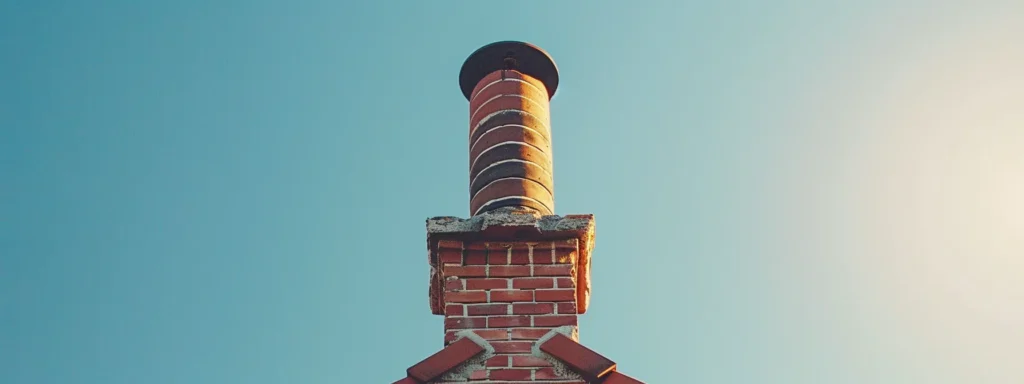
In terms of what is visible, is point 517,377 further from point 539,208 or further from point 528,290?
point 539,208

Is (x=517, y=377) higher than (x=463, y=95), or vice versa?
(x=463, y=95)

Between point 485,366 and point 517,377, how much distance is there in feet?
0.47

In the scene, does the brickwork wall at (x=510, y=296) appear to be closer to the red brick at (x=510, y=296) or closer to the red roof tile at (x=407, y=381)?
the red brick at (x=510, y=296)

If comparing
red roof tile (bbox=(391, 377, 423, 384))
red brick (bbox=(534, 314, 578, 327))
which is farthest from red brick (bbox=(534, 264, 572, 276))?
red roof tile (bbox=(391, 377, 423, 384))

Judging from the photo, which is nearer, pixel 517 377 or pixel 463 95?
pixel 517 377

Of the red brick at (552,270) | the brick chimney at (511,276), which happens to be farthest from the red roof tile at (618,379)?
the red brick at (552,270)

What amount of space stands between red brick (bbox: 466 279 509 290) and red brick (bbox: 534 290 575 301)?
5.9 inches

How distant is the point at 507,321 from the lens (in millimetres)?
4762

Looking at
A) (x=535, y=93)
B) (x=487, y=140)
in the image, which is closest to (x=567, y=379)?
(x=487, y=140)

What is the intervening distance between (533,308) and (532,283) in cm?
14

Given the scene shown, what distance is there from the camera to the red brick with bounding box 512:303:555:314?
4793 millimetres

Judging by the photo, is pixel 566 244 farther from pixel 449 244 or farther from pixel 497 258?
pixel 449 244

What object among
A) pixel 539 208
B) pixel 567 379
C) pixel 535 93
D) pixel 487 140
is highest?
pixel 535 93

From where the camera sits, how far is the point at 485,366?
4598mm
